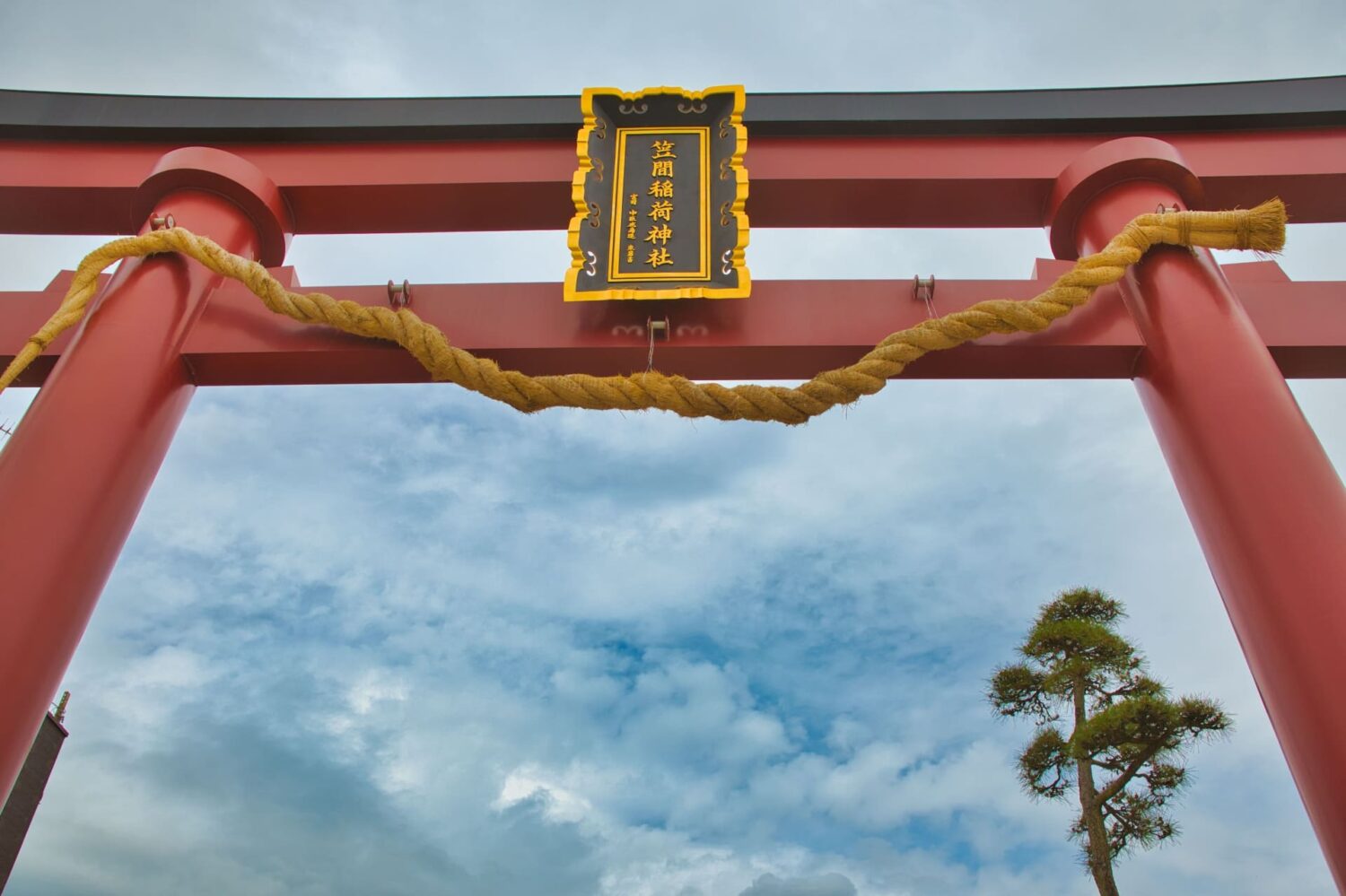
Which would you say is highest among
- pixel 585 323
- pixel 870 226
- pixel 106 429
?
pixel 870 226

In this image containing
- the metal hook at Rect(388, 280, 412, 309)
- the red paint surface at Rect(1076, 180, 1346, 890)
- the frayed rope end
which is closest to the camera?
the red paint surface at Rect(1076, 180, 1346, 890)

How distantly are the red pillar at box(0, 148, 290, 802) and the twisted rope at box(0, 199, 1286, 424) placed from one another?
0.16 meters

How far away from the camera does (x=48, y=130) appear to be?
3.70 m

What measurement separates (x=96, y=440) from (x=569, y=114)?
2.22m

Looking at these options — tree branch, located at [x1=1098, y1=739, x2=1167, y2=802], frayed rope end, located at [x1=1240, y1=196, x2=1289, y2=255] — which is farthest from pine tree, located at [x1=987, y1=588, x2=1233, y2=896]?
frayed rope end, located at [x1=1240, y1=196, x2=1289, y2=255]

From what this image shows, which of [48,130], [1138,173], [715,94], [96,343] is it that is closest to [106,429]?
[96,343]

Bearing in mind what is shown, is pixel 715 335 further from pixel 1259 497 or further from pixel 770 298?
pixel 1259 497

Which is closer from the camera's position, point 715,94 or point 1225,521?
point 1225,521

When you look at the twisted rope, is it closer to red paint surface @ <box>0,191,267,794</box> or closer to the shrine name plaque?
red paint surface @ <box>0,191,267,794</box>

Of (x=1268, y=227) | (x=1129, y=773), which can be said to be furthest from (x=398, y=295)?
(x=1129, y=773)

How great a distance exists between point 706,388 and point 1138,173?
2033 millimetres

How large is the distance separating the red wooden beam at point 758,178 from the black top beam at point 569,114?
50mm

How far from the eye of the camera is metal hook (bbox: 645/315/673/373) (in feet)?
10.2

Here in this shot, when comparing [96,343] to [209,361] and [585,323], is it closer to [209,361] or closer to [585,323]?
[209,361]
